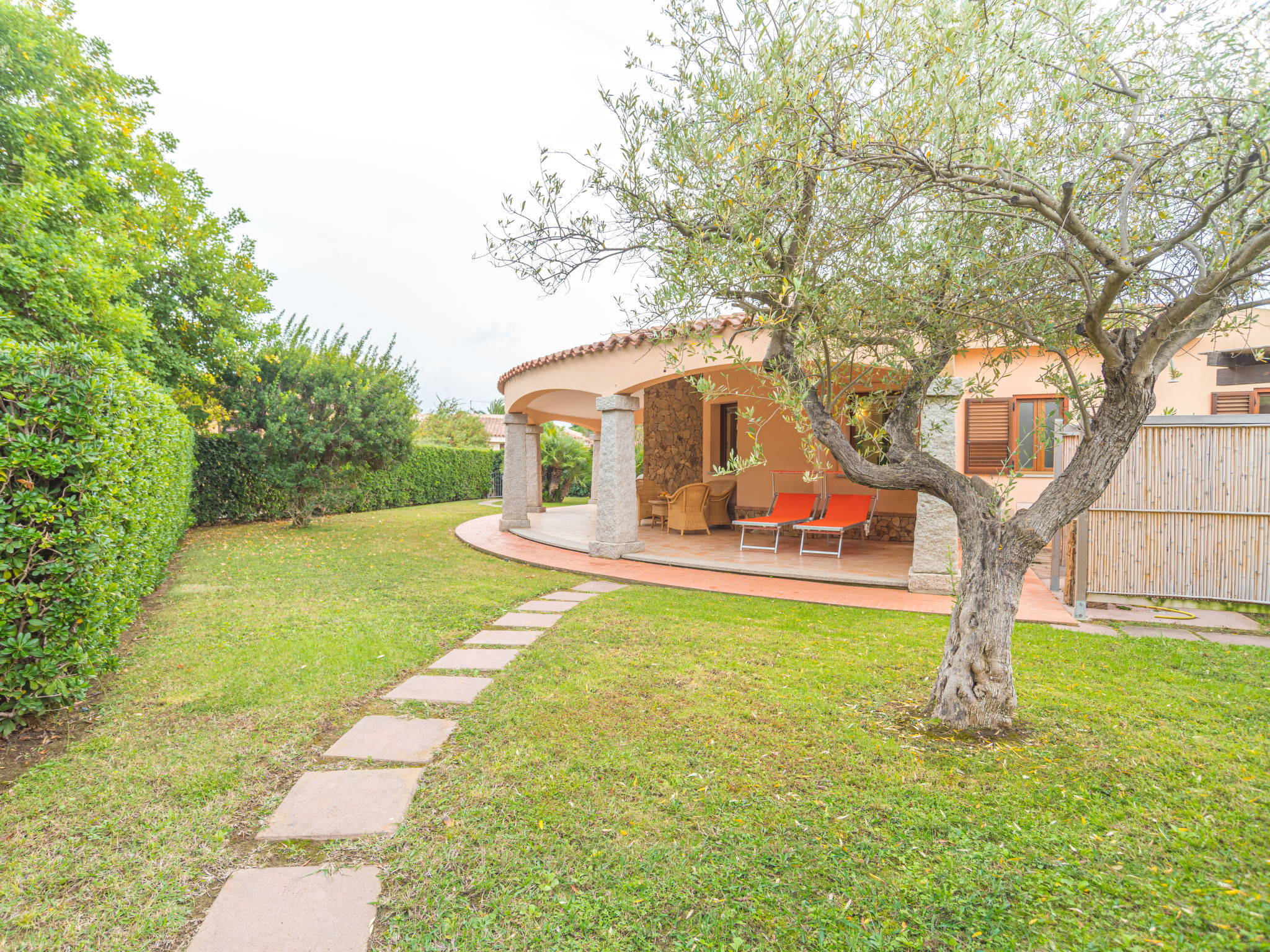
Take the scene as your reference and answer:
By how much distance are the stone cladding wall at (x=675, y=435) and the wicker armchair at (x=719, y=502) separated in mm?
1208

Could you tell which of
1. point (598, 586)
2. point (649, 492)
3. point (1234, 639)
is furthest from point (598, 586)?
point (1234, 639)

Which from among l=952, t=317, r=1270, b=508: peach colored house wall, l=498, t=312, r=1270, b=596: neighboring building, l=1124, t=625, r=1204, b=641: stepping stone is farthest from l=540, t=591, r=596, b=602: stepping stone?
l=952, t=317, r=1270, b=508: peach colored house wall

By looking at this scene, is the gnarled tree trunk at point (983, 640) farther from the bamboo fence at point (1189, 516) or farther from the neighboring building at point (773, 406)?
the bamboo fence at point (1189, 516)

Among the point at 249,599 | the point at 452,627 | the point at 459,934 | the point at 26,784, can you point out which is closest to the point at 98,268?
the point at 249,599

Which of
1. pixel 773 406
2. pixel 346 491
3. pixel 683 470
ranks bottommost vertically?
pixel 346 491

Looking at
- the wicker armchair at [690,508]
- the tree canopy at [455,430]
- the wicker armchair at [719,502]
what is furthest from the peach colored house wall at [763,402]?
→ the tree canopy at [455,430]

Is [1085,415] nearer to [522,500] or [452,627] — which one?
[452,627]

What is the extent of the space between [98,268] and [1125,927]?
34.8 ft

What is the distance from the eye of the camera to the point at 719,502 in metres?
13.2

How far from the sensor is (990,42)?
9.84 ft

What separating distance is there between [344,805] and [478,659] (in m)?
2.06

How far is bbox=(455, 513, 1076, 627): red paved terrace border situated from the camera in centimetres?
648

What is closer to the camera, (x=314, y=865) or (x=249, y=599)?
(x=314, y=865)

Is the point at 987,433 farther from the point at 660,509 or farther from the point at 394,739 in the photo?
the point at 394,739
